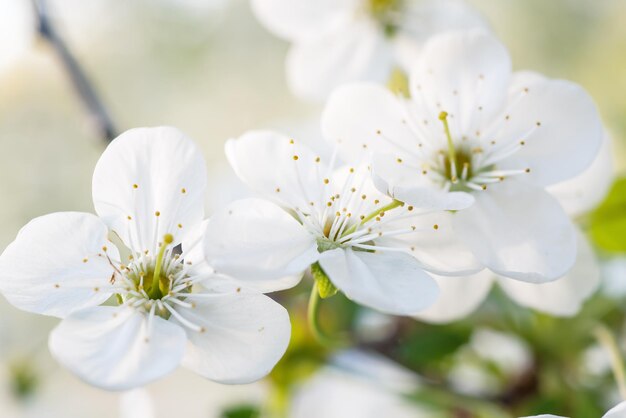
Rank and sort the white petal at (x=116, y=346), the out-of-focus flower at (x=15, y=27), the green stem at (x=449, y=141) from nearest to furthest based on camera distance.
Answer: the white petal at (x=116, y=346)
the green stem at (x=449, y=141)
the out-of-focus flower at (x=15, y=27)

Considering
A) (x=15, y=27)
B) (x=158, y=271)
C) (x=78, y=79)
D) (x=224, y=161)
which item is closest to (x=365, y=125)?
(x=158, y=271)

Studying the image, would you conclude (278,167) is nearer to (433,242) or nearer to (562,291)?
(433,242)

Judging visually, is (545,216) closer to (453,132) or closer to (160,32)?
(453,132)

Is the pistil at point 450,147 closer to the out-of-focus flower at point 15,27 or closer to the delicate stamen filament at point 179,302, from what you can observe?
the delicate stamen filament at point 179,302

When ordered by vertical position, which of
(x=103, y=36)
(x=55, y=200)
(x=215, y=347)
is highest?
(x=215, y=347)

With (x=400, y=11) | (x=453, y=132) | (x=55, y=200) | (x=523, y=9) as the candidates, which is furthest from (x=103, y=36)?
(x=453, y=132)

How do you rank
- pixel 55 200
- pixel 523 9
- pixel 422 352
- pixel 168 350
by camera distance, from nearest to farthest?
pixel 168 350, pixel 422 352, pixel 55 200, pixel 523 9

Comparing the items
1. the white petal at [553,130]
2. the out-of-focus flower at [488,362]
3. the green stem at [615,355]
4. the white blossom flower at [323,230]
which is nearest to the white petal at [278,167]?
the white blossom flower at [323,230]

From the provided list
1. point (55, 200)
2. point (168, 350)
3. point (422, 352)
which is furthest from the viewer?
point (55, 200)
